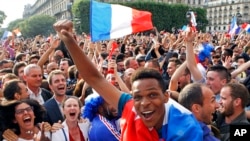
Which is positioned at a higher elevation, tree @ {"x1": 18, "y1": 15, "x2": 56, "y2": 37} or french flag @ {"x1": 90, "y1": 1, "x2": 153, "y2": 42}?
tree @ {"x1": 18, "y1": 15, "x2": 56, "y2": 37}

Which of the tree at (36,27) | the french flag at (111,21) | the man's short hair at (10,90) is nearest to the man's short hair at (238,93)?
the man's short hair at (10,90)

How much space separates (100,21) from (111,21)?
0.20 metres

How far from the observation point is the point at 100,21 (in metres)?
6.45

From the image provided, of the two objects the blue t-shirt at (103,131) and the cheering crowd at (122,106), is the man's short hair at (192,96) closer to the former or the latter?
the cheering crowd at (122,106)

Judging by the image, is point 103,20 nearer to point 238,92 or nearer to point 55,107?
point 55,107

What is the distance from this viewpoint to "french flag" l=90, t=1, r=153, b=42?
6.31 metres

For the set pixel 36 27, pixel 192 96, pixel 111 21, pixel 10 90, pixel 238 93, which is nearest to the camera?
pixel 192 96

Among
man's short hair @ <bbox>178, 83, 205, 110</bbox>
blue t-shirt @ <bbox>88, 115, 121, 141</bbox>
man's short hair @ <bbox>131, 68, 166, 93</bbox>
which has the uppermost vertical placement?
man's short hair @ <bbox>131, 68, 166, 93</bbox>

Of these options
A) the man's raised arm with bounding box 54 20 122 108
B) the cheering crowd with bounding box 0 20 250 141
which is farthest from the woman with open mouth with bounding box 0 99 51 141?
the man's raised arm with bounding box 54 20 122 108

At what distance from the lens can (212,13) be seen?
9675 cm

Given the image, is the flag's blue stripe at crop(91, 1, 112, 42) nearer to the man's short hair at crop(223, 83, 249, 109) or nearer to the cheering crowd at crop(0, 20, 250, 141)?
the cheering crowd at crop(0, 20, 250, 141)

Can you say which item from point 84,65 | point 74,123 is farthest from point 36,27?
point 84,65

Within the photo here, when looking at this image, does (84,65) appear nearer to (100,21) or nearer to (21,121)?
(21,121)

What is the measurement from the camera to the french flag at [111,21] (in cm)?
631
